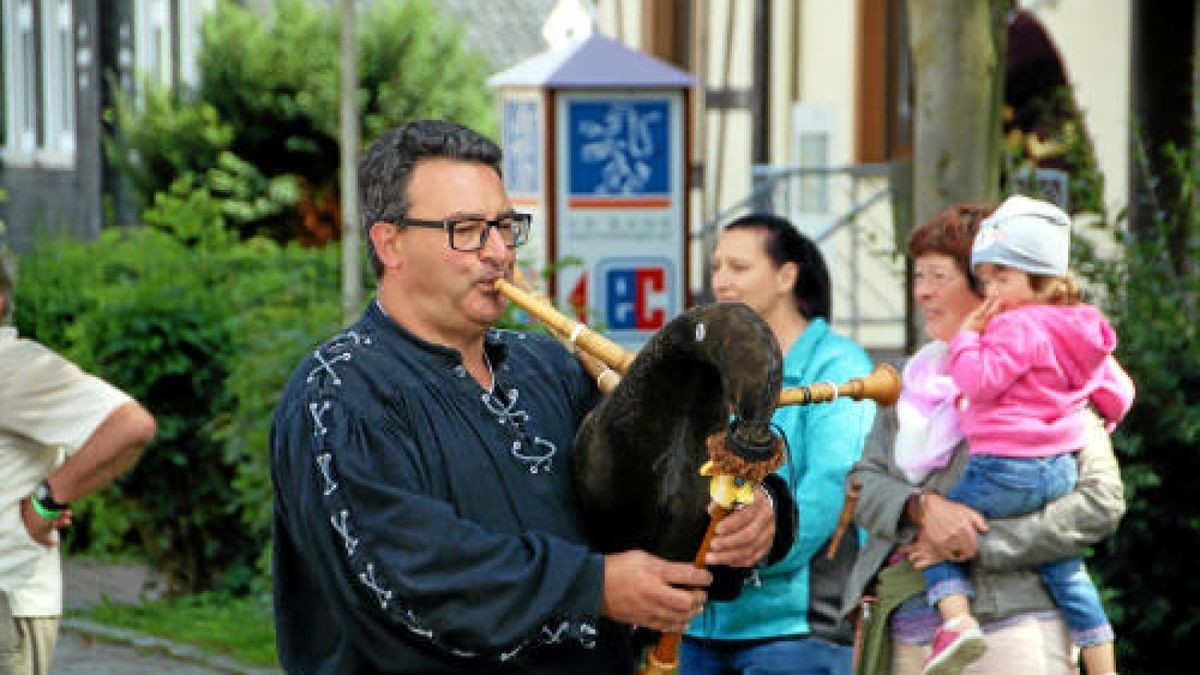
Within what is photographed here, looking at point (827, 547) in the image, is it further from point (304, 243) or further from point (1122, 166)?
point (304, 243)

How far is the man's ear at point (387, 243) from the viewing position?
12.0 feet

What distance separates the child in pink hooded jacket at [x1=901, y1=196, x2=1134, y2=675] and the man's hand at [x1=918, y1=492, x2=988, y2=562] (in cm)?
4

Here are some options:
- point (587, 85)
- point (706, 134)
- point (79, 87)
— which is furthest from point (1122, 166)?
point (79, 87)

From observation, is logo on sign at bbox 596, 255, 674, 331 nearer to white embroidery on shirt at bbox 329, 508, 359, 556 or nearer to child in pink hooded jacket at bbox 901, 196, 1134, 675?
child in pink hooded jacket at bbox 901, 196, 1134, 675

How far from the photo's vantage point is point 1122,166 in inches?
526

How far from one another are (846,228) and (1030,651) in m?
11.1

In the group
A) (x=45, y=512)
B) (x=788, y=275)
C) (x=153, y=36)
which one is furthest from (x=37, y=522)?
(x=153, y=36)

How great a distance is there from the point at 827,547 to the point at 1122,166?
8.28 m

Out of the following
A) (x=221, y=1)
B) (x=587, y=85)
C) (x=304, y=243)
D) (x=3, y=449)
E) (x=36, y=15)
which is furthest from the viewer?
(x=36, y=15)

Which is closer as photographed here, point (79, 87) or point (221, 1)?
point (221, 1)

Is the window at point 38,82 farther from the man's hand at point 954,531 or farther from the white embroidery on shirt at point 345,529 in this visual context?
the white embroidery on shirt at point 345,529

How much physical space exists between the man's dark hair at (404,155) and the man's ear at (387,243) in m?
0.01

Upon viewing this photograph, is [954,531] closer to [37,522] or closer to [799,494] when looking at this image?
[799,494]

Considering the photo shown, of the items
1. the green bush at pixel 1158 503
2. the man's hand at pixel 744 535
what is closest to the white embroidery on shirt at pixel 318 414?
the man's hand at pixel 744 535
